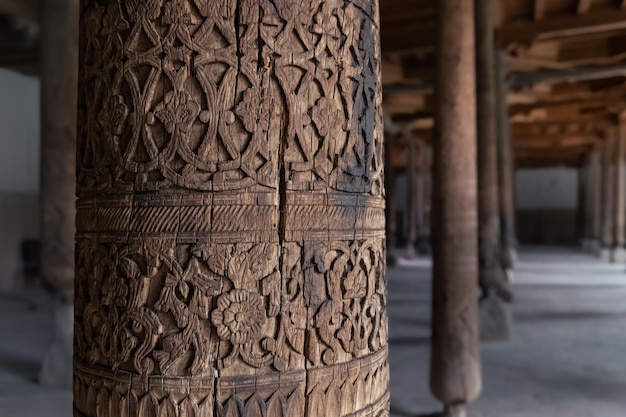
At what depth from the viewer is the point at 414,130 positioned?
1596 centimetres

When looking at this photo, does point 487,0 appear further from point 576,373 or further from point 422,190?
point 422,190

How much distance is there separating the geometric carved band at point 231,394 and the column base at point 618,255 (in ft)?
49.0

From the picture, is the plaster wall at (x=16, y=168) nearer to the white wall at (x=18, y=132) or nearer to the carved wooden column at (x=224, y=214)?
the white wall at (x=18, y=132)

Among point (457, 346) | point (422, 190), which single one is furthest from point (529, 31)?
point (422, 190)

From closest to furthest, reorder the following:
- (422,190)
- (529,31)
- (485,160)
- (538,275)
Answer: (485,160)
(529,31)
(538,275)
(422,190)

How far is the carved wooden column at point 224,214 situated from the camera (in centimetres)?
128

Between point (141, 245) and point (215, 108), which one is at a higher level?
point (215, 108)

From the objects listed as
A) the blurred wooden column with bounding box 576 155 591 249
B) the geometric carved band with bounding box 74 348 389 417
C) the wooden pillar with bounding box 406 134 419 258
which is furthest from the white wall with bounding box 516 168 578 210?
the geometric carved band with bounding box 74 348 389 417

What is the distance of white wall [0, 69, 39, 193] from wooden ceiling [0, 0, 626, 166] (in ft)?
1.14

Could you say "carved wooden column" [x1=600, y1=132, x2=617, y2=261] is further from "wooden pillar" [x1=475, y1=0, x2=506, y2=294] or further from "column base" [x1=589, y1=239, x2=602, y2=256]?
"wooden pillar" [x1=475, y1=0, x2=506, y2=294]

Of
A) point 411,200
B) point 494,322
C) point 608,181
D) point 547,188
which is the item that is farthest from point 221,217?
point 547,188

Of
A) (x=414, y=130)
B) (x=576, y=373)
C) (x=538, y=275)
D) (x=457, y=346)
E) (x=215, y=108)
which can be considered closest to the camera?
(x=215, y=108)

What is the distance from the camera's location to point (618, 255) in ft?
48.0

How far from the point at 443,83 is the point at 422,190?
538 inches
